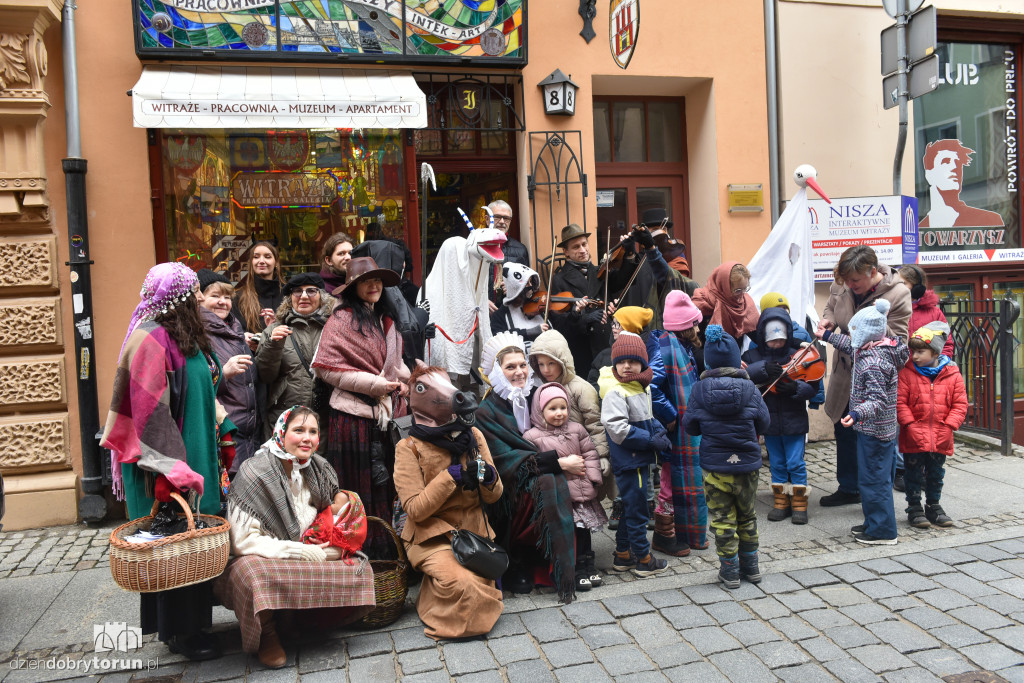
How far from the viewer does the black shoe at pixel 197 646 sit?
372 centimetres

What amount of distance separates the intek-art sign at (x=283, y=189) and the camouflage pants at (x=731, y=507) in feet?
13.8

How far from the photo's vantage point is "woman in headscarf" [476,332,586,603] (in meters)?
4.27

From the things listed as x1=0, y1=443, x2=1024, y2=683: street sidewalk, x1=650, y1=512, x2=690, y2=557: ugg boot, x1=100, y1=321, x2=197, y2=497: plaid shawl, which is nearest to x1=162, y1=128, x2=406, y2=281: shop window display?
x1=0, y1=443, x2=1024, y2=683: street sidewalk

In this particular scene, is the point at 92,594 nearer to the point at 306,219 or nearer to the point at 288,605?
the point at 288,605

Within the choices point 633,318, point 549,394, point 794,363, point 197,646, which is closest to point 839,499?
point 794,363

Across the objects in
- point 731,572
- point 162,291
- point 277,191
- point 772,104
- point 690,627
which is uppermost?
point 772,104

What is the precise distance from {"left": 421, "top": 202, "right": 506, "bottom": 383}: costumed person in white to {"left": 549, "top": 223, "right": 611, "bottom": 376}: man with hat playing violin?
866mm

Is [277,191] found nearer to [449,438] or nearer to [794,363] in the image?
[449,438]

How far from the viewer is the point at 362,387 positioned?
4.39 m

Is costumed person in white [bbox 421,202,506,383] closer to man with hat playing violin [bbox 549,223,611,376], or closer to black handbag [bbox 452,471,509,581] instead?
man with hat playing violin [bbox 549,223,611,376]

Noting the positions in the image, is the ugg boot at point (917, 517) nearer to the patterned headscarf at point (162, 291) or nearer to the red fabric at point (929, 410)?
the red fabric at point (929, 410)

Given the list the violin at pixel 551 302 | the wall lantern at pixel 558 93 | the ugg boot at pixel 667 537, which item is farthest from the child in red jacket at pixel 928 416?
the wall lantern at pixel 558 93


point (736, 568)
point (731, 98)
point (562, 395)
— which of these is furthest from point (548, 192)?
point (736, 568)

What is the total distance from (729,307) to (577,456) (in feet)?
6.44
